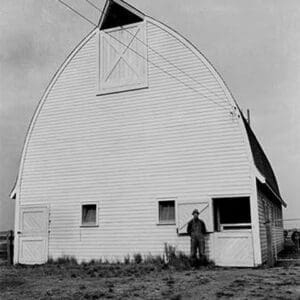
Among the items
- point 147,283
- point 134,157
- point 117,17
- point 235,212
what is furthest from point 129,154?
point 147,283

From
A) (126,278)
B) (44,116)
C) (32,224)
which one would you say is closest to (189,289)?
(126,278)

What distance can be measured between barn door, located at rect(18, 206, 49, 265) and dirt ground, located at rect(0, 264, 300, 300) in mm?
1873

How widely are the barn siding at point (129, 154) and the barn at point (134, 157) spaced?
36mm

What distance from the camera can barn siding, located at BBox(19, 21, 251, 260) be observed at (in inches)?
601

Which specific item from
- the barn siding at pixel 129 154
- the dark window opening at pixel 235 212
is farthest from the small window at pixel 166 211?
the dark window opening at pixel 235 212

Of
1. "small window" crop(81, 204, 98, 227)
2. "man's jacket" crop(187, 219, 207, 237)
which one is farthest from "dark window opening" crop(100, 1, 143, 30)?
"man's jacket" crop(187, 219, 207, 237)

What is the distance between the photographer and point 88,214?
16.9 metres

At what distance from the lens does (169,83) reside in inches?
637

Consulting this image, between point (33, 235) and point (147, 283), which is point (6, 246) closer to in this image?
point (33, 235)

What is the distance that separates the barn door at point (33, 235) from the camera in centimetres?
1717

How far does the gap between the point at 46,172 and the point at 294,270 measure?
9.72 meters

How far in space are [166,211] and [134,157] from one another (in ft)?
7.40

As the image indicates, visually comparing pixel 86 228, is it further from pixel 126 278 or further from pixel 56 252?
pixel 126 278

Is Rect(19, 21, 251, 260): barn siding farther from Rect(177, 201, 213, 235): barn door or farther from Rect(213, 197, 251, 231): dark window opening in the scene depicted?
Rect(213, 197, 251, 231): dark window opening
